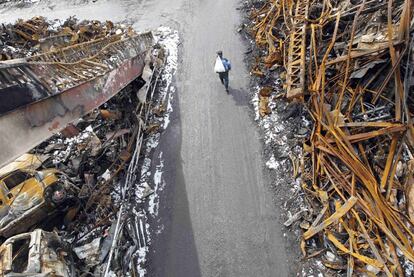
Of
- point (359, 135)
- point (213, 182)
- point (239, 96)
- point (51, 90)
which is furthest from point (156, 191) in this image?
point (359, 135)

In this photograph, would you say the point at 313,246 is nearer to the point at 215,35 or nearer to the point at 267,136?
the point at 267,136

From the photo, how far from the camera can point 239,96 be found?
12.1m

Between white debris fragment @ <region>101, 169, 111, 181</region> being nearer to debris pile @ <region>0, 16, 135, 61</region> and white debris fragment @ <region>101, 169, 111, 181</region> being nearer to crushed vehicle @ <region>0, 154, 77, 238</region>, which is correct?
crushed vehicle @ <region>0, 154, 77, 238</region>

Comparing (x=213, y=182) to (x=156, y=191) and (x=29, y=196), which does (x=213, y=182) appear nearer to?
(x=156, y=191)

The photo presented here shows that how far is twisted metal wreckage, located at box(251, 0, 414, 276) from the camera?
288 inches

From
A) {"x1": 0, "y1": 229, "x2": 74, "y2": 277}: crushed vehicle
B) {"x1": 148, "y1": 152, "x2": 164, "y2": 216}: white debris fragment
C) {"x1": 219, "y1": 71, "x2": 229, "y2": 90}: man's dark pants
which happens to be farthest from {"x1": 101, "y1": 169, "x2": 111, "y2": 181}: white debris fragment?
{"x1": 219, "y1": 71, "x2": 229, "y2": 90}: man's dark pants

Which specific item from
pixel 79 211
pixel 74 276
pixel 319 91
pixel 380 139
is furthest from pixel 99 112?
pixel 380 139

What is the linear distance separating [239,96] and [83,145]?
594 cm

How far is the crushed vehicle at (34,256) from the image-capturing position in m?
7.22

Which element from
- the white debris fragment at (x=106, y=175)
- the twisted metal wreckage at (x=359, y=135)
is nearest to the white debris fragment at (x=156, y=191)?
the white debris fragment at (x=106, y=175)

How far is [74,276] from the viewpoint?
26.9 feet

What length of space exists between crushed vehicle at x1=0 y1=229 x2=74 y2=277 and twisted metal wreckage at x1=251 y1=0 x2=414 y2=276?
599cm

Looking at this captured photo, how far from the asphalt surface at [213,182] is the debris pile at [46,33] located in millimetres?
4269

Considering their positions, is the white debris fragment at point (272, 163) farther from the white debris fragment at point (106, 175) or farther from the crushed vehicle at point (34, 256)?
the crushed vehicle at point (34, 256)
